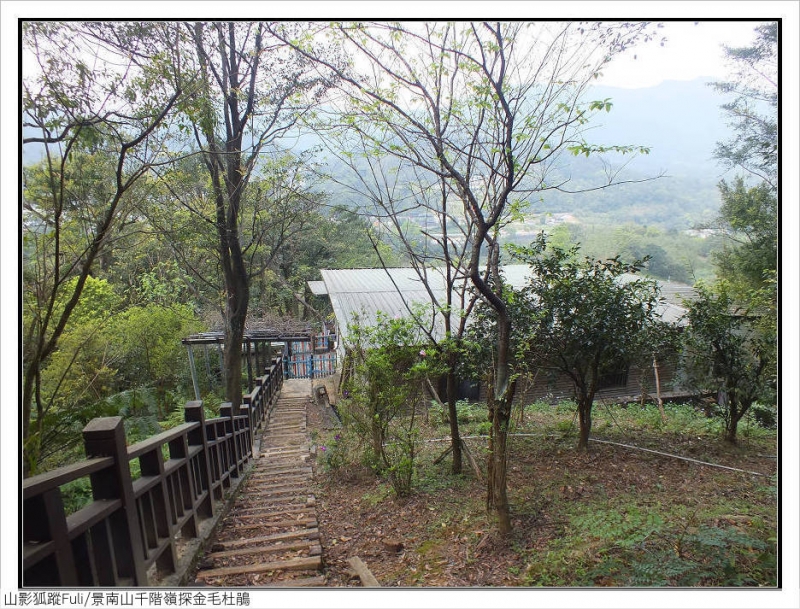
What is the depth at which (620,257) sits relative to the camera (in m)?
4.97

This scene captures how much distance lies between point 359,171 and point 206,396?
7.07 m

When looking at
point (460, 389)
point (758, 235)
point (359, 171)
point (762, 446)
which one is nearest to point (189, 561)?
point (359, 171)

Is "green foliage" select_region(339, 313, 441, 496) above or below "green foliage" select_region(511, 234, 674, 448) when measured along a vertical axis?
below

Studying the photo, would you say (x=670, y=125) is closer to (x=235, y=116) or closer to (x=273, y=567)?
(x=273, y=567)

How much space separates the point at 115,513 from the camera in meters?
1.80

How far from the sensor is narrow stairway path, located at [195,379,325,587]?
7.97ft

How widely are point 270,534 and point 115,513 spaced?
1497mm

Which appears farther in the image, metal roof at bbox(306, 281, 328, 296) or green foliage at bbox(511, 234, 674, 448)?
metal roof at bbox(306, 281, 328, 296)

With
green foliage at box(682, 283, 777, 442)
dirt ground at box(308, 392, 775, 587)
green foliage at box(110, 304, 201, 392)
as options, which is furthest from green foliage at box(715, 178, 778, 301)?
green foliage at box(110, 304, 201, 392)

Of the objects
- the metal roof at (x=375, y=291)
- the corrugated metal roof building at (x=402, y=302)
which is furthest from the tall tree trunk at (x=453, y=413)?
the corrugated metal roof building at (x=402, y=302)

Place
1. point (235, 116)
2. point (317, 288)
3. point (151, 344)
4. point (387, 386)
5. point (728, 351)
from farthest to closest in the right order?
point (317, 288), point (151, 344), point (235, 116), point (728, 351), point (387, 386)

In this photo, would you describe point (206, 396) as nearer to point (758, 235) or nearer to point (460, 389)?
point (460, 389)

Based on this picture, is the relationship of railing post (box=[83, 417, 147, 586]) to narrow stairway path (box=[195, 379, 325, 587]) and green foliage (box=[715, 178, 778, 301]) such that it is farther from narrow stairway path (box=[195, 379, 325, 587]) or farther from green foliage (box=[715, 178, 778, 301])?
green foliage (box=[715, 178, 778, 301])

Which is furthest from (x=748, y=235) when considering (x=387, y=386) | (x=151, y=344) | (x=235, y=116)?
(x=151, y=344)
